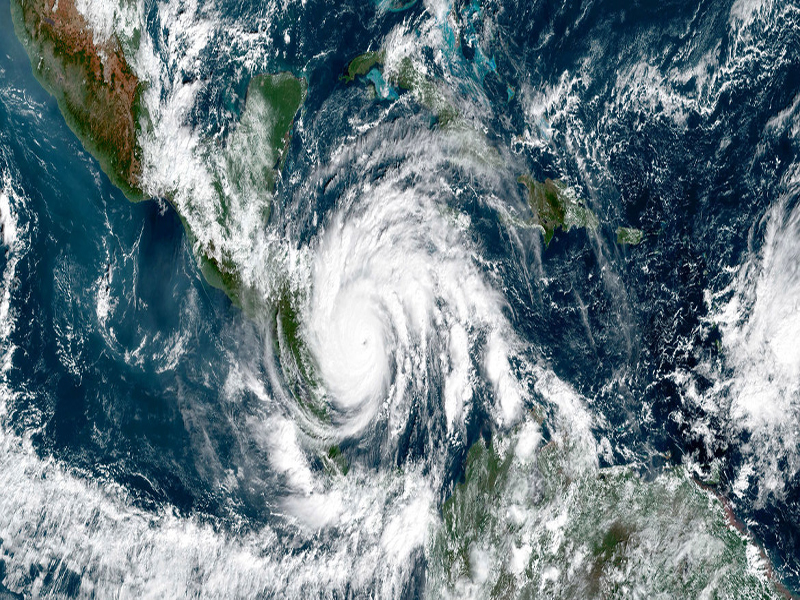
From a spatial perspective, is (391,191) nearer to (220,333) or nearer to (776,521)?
(220,333)

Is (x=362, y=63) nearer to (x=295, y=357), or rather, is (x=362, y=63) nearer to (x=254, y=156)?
(x=254, y=156)

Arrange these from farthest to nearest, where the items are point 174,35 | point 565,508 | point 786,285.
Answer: point 174,35, point 565,508, point 786,285

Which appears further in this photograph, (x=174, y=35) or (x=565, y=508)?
A: (x=174, y=35)

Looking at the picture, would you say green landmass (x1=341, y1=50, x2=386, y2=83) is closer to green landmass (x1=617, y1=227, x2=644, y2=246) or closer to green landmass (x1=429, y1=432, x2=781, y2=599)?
green landmass (x1=617, y1=227, x2=644, y2=246)

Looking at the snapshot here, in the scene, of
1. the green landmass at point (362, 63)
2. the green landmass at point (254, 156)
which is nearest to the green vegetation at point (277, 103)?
the green landmass at point (254, 156)

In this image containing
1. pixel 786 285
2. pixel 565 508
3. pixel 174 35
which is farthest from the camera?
pixel 174 35

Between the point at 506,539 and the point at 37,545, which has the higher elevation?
the point at 506,539

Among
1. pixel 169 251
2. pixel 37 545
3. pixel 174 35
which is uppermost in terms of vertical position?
pixel 174 35

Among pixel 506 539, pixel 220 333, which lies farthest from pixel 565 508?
pixel 220 333

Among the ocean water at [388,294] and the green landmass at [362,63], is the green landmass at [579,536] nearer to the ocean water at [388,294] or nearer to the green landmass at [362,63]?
the ocean water at [388,294]
